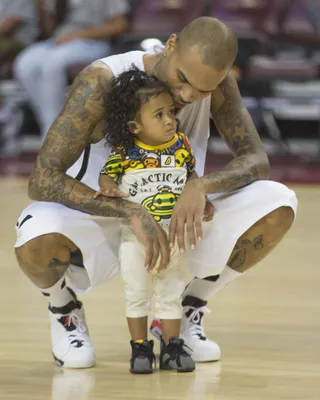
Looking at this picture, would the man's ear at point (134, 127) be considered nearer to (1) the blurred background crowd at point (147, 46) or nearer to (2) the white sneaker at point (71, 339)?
(2) the white sneaker at point (71, 339)

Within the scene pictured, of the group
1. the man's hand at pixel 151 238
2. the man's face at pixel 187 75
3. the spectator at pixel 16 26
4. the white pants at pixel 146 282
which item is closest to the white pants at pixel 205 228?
the white pants at pixel 146 282

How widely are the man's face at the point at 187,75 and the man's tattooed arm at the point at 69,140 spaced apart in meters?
0.21

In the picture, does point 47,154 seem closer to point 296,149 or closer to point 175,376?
point 175,376

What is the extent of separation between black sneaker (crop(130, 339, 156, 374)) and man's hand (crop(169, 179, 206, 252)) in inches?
11.6

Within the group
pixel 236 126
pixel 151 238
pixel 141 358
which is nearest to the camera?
pixel 151 238

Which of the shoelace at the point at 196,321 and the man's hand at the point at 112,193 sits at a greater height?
the man's hand at the point at 112,193

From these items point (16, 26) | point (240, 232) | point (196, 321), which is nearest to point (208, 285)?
point (196, 321)

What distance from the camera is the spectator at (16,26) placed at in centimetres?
851

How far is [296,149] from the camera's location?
29.7 feet

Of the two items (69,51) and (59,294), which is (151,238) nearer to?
(59,294)

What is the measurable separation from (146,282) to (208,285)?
1.12 ft

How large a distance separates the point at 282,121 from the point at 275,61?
1.08 metres

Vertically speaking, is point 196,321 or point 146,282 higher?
point 146,282

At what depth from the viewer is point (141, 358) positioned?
3.08 m
